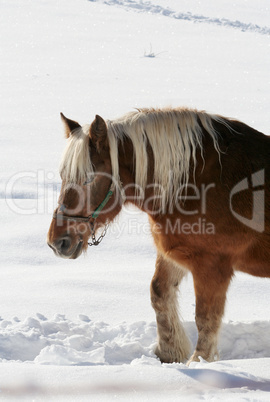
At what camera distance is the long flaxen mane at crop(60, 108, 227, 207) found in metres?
3.06

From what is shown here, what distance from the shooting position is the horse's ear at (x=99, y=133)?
9.72ft

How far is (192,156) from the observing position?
3.18 m

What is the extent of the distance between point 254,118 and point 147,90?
248cm

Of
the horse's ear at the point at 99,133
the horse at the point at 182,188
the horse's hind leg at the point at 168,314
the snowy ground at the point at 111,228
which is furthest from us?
the horse's hind leg at the point at 168,314

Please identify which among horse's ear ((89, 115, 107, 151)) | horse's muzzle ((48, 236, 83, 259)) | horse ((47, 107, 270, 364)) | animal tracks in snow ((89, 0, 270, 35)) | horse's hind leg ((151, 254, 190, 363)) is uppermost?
animal tracks in snow ((89, 0, 270, 35))

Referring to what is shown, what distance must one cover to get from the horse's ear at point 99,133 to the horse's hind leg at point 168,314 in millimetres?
1022

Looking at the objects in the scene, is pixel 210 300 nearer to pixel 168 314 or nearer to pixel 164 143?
pixel 168 314

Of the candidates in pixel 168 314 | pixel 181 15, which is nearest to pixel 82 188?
pixel 168 314

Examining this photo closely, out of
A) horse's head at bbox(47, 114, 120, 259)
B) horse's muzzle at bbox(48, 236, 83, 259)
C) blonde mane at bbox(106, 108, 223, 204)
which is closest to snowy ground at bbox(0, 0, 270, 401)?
horse's muzzle at bbox(48, 236, 83, 259)

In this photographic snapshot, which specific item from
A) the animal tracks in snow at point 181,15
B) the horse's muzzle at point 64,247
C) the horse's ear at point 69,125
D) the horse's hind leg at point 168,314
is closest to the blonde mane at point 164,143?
the horse's ear at point 69,125

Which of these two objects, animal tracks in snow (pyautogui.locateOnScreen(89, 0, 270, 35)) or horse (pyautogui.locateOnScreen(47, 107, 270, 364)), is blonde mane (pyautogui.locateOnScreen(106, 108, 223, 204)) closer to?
horse (pyautogui.locateOnScreen(47, 107, 270, 364))

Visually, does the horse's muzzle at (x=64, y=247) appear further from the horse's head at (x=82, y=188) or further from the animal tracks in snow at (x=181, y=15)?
the animal tracks in snow at (x=181, y=15)

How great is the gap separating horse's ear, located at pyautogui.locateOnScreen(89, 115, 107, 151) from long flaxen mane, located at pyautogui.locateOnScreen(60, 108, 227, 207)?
0.04 metres

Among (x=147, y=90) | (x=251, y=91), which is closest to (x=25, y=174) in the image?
(x=147, y=90)
